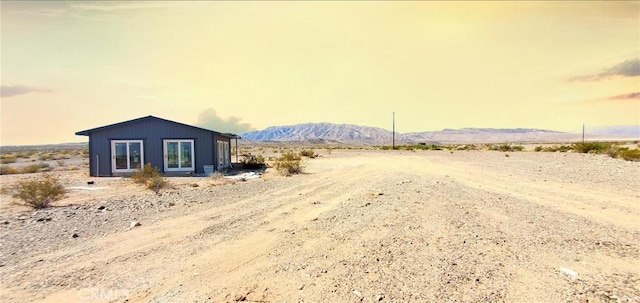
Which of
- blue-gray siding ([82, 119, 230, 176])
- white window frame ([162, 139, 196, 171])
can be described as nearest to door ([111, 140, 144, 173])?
blue-gray siding ([82, 119, 230, 176])

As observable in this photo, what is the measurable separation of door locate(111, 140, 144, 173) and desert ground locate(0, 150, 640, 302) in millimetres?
11413

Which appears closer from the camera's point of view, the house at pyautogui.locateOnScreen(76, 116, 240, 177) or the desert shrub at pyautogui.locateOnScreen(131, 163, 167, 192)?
the desert shrub at pyautogui.locateOnScreen(131, 163, 167, 192)

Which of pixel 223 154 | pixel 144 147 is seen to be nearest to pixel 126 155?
pixel 144 147

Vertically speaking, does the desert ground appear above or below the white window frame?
below

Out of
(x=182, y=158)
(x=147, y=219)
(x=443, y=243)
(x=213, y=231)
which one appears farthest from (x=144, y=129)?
(x=443, y=243)

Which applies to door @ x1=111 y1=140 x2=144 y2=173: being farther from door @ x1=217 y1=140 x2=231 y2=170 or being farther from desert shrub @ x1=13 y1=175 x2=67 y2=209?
desert shrub @ x1=13 y1=175 x2=67 y2=209

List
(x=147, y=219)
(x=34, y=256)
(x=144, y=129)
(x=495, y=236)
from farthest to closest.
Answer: (x=144, y=129)
(x=147, y=219)
(x=495, y=236)
(x=34, y=256)

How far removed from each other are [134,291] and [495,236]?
568cm

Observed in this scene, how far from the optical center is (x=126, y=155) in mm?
22391

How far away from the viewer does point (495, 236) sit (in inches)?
259

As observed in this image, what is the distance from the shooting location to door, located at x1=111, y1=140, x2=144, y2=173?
22.2 meters

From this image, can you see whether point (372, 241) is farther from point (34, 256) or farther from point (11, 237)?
point (11, 237)

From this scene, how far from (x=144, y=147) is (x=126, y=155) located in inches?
46.9

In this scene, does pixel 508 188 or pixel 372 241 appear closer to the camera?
pixel 372 241
